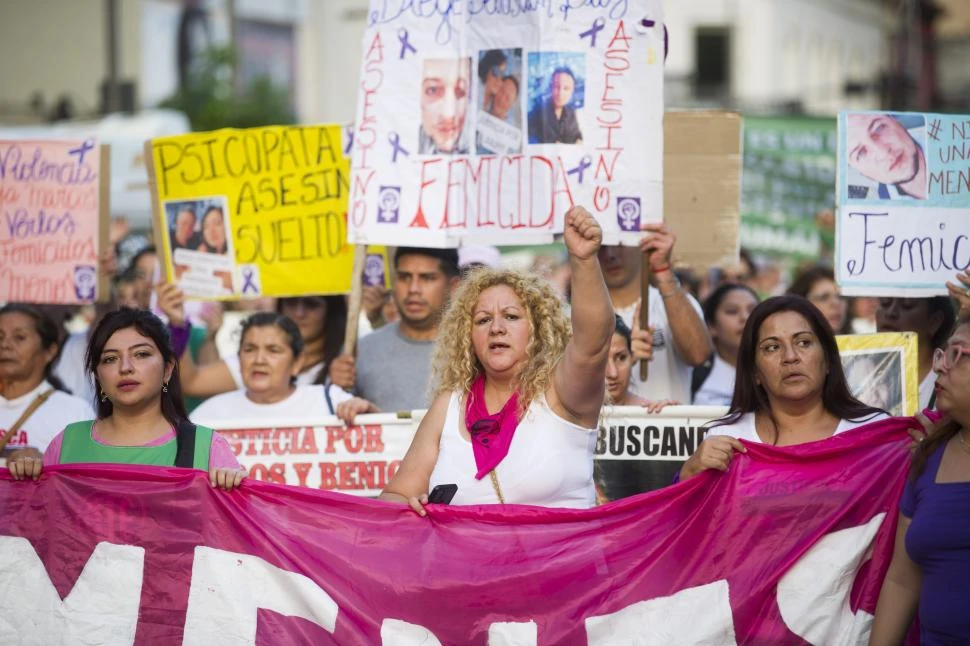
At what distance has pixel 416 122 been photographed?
6035mm

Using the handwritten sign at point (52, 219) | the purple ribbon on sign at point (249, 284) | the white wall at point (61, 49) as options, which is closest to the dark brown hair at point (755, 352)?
the purple ribbon on sign at point (249, 284)

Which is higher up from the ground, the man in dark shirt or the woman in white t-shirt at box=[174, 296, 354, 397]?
the man in dark shirt

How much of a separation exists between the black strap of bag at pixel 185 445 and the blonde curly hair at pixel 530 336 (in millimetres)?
799

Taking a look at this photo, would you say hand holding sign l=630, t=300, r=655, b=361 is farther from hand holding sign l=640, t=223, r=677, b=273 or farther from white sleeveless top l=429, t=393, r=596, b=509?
white sleeveless top l=429, t=393, r=596, b=509

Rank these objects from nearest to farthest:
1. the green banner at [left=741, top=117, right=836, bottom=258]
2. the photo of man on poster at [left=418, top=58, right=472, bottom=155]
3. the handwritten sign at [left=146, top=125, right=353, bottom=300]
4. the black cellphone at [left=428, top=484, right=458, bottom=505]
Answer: the black cellphone at [left=428, top=484, right=458, bottom=505]
the photo of man on poster at [left=418, top=58, right=472, bottom=155]
the handwritten sign at [left=146, top=125, right=353, bottom=300]
the green banner at [left=741, top=117, right=836, bottom=258]

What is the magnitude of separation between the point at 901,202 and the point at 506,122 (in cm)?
161

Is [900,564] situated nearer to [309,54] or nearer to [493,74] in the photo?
[493,74]

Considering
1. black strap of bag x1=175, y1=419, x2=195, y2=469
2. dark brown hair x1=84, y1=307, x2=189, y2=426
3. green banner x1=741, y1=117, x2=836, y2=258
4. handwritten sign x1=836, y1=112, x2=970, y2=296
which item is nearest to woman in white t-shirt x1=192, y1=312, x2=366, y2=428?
dark brown hair x1=84, y1=307, x2=189, y2=426

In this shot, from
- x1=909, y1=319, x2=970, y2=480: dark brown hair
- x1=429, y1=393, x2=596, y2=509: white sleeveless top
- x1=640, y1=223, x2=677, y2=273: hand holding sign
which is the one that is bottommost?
x1=429, y1=393, x2=596, y2=509: white sleeveless top

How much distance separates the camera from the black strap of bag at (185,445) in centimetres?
456

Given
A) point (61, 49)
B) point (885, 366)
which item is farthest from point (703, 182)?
point (61, 49)

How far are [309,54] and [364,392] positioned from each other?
93.6 feet

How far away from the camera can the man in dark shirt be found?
5777 mm

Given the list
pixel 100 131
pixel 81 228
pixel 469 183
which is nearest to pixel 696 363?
pixel 469 183
